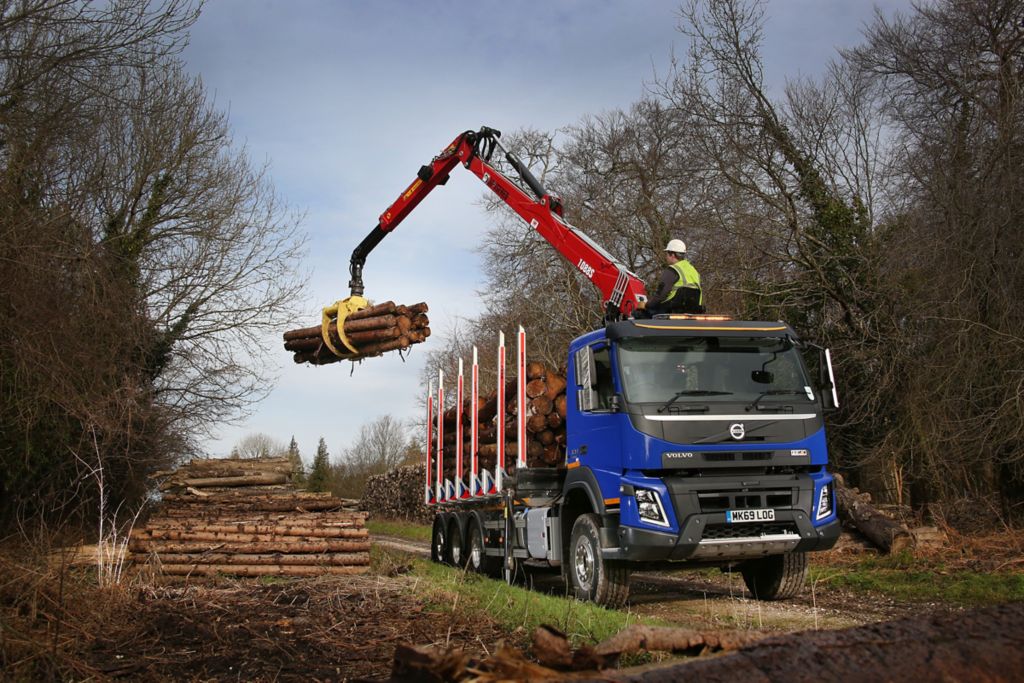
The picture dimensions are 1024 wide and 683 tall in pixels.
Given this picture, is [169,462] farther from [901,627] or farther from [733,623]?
[901,627]

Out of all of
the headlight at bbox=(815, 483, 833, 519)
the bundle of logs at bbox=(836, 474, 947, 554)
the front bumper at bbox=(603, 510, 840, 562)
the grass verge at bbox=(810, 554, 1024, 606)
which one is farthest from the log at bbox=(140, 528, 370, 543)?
the bundle of logs at bbox=(836, 474, 947, 554)

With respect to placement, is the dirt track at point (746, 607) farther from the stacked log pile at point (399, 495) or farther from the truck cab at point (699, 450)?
the stacked log pile at point (399, 495)

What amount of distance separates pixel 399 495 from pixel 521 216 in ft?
69.4

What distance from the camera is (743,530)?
26.7 feet

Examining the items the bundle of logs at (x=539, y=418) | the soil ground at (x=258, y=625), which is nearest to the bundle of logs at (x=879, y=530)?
the soil ground at (x=258, y=625)

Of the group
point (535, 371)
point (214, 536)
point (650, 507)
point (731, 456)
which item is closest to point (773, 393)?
point (731, 456)

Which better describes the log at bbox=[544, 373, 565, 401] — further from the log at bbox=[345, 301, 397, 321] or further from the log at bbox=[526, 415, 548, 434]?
the log at bbox=[345, 301, 397, 321]

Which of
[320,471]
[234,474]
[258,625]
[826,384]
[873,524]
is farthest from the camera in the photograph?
[320,471]

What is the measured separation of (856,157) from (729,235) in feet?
10.8

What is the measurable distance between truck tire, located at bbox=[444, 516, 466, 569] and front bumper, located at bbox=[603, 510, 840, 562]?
17.4 ft

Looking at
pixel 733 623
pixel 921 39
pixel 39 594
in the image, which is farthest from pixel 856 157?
pixel 39 594

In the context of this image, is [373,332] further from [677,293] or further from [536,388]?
[677,293]

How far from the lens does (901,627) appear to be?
7.57ft

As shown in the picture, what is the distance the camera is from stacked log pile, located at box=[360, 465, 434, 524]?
97.1 ft
